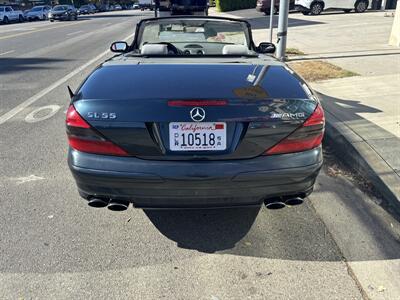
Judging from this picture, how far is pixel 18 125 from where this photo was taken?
19.7ft

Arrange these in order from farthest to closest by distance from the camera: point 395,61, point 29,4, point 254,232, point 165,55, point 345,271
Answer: point 29,4
point 395,61
point 165,55
point 254,232
point 345,271

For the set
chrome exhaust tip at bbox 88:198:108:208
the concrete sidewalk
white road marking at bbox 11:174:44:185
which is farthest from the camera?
white road marking at bbox 11:174:44:185

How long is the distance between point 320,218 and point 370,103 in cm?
340

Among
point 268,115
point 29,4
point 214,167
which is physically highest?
point 268,115

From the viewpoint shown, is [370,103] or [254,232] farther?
[370,103]

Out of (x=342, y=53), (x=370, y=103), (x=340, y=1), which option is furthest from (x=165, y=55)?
(x=340, y=1)

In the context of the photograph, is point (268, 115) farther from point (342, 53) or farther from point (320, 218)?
point (342, 53)

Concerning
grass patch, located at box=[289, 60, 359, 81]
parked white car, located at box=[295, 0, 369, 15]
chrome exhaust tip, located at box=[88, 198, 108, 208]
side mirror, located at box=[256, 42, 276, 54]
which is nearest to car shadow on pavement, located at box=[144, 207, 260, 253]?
chrome exhaust tip, located at box=[88, 198, 108, 208]

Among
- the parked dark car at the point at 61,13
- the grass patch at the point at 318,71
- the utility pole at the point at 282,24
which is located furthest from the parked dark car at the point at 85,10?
the grass patch at the point at 318,71

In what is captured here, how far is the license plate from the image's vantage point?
258 cm

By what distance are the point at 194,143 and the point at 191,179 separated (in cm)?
24

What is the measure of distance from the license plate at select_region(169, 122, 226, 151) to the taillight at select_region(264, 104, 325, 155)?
1.14 ft

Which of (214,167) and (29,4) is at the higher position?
(214,167)

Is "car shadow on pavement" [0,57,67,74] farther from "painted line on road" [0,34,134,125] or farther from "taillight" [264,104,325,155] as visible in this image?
"taillight" [264,104,325,155]
